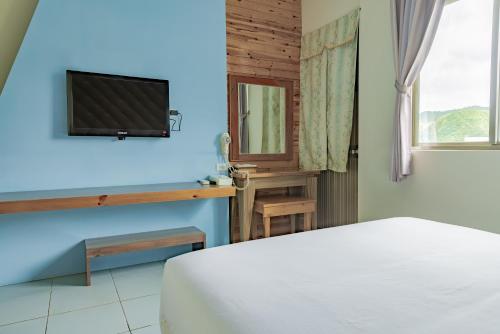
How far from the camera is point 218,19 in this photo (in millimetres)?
3131

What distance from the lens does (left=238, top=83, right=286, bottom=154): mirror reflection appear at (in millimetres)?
3637

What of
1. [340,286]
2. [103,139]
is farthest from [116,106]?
[340,286]

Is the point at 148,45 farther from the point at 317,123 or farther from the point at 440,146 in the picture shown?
the point at 440,146

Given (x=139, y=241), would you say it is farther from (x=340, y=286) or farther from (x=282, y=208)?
(x=340, y=286)

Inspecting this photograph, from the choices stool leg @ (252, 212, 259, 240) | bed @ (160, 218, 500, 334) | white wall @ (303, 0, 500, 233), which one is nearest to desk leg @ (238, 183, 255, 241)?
stool leg @ (252, 212, 259, 240)

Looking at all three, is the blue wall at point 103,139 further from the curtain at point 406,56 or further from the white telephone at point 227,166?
the curtain at point 406,56

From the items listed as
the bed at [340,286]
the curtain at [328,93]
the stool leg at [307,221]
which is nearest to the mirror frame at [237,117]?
the curtain at [328,93]

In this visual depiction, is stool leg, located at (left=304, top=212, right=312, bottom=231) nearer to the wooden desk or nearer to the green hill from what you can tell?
the wooden desk

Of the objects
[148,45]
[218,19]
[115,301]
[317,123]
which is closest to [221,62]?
[218,19]

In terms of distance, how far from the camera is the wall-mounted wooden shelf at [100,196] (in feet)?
7.02

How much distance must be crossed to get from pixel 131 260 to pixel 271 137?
196cm

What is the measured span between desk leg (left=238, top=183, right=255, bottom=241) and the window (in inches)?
60.9

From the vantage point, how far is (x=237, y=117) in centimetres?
360

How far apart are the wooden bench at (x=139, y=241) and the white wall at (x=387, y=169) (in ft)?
5.24
